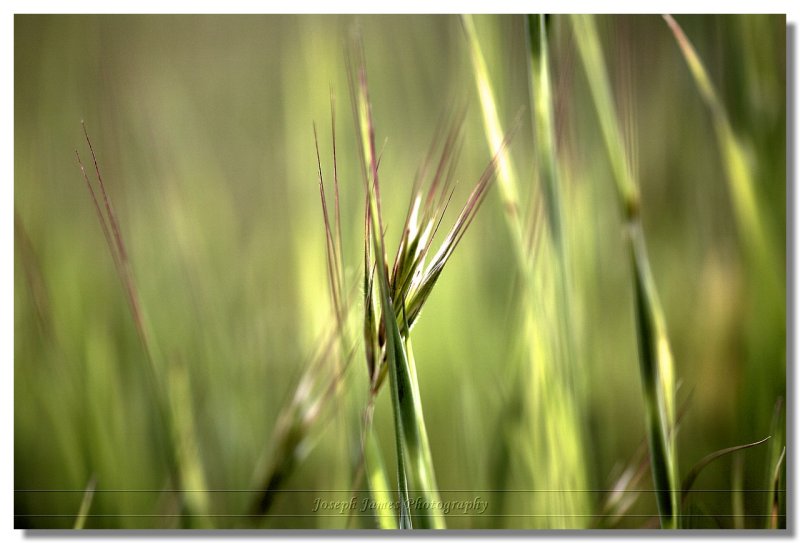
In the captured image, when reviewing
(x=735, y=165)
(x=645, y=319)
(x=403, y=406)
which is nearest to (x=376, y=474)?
(x=403, y=406)

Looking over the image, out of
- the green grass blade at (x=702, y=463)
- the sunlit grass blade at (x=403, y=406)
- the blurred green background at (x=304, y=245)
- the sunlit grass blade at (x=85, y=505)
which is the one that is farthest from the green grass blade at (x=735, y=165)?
the sunlit grass blade at (x=85, y=505)

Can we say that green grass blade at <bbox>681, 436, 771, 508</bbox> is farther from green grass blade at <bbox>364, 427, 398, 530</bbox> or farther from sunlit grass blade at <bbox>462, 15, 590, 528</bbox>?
green grass blade at <bbox>364, 427, 398, 530</bbox>

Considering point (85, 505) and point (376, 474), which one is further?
point (85, 505)

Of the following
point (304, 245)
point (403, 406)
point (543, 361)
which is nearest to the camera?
point (403, 406)

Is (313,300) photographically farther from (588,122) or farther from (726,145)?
(726,145)

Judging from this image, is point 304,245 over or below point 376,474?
over

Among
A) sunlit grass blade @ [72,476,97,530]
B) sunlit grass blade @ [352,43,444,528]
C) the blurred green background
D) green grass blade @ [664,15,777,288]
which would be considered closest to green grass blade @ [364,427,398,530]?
sunlit grass blade @ [352,43,444,528]

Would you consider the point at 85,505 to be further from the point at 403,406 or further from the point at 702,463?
the point at 702,463

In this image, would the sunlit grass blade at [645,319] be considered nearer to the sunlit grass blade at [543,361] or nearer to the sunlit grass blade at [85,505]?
the sunlit grass blade at [543,361]
